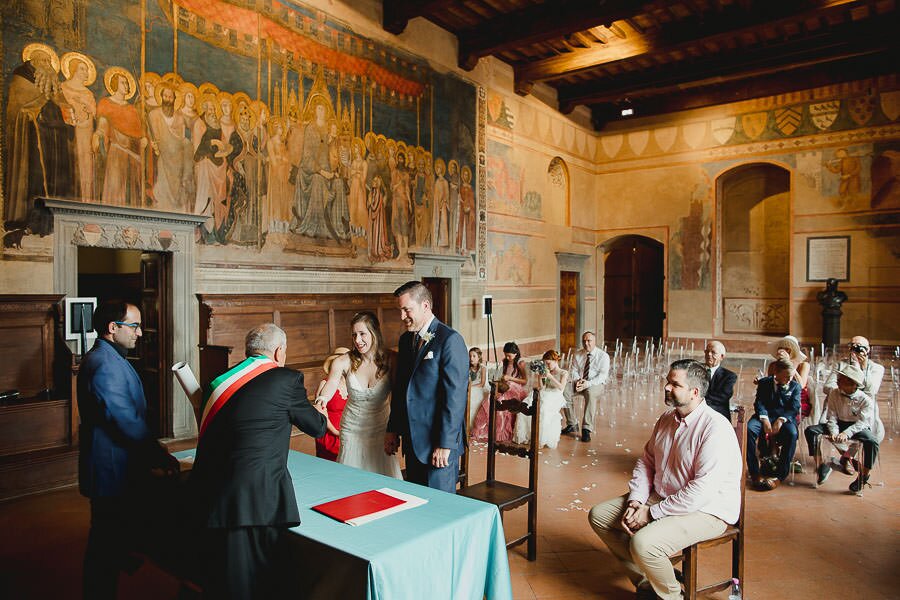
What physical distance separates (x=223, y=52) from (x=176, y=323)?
3.55 metres

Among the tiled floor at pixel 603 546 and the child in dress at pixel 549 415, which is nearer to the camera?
the tiled floor at pixel 603 546

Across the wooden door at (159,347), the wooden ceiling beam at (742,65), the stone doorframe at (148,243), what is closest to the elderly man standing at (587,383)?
the stone doorframe at (148,243)

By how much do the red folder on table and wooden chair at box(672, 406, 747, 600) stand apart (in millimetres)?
1546

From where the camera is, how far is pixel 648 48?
39.8ft

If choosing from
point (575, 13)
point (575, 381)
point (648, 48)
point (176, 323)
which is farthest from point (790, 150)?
point (176, 323)

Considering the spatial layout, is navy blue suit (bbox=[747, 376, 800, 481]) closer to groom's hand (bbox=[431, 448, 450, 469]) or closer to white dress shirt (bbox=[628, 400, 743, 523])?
white dress shirt (bbox=[628, 400, 743, 523])

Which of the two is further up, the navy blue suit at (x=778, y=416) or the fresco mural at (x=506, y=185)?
the fresco mural at (x=506, y=185)

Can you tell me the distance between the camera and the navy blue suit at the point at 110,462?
305cm

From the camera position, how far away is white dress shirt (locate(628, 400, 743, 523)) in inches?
130

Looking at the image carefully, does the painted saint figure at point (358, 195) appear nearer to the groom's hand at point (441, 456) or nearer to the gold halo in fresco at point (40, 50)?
the gold halo in fresco at point (40, 50)

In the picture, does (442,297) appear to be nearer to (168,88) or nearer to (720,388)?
(168,88)

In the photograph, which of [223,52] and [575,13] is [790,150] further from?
[223,52]


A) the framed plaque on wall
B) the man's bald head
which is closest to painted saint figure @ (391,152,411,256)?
the man's bald head

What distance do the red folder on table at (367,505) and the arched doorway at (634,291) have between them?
16.6m
